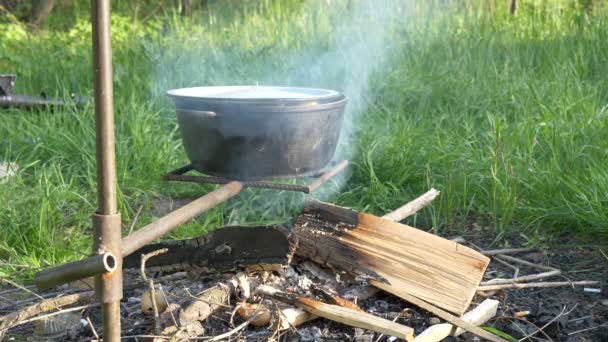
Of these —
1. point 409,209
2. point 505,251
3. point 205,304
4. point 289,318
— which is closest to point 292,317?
point 289,318

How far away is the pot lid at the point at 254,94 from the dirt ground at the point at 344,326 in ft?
1.93

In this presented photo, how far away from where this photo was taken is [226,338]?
7.41 feet

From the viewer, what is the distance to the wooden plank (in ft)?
8.25

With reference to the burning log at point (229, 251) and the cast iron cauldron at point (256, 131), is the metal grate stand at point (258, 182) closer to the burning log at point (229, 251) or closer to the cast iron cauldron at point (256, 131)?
the cast iron cauldron at point (256, 131)

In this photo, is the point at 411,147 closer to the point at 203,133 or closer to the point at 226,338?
the point at 203,133

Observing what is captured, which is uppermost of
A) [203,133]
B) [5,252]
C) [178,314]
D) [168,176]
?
[203,133]

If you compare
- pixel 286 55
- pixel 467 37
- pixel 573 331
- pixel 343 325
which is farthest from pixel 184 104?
pixel 467 37

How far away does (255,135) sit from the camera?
97.7 inches

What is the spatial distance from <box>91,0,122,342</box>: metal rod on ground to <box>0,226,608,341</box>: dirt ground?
15.8 inches

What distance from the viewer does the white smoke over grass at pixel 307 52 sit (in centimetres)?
505

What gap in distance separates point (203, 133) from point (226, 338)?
2.30ft

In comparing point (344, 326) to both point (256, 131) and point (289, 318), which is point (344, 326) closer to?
point (289, 318)

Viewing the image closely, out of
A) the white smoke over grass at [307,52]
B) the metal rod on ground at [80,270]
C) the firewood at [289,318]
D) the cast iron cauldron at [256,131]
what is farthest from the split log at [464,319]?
the white smoke over grass at [307,52]

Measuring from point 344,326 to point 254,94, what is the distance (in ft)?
2.84
